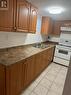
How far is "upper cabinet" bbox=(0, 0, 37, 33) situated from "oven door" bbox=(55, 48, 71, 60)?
2.13 metres

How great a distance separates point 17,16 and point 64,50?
2.67 metres

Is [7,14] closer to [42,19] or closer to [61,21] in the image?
[42,19]

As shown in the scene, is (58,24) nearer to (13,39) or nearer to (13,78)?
(13,39)

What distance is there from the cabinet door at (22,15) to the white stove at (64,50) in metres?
2.24

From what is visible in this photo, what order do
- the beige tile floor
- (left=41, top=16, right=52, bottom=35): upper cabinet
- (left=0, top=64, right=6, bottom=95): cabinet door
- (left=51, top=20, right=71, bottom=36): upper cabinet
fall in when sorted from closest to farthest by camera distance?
(left=0, top=64, right=6, bottom=95): cabinet door → the beige tile floor → (left=41, top=16, right=52, bottom=35): upper cabinet → (left=51, top=20, right=71, bottom=36): upper cabinet

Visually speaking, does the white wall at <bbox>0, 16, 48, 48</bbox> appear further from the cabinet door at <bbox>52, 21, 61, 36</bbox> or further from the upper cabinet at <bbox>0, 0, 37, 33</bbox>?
the cabinet door at <bbox>52, 21, 61, 36</bbox>

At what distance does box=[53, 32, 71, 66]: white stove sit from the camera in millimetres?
3602

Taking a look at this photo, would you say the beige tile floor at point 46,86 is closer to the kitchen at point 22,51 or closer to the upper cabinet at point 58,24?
the kitchen at point 22,51

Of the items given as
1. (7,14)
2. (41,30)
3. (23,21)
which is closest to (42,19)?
(41,30)

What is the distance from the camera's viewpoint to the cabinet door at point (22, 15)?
1.74 meters

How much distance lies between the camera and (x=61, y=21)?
390cm

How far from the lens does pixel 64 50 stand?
12.0 feet

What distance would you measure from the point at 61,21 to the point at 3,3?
3.08 metres

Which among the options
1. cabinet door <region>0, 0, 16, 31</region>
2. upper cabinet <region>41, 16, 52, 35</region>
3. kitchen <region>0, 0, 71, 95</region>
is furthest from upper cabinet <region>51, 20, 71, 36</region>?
cabinet door <region>0, 0, 16, 31</region>
